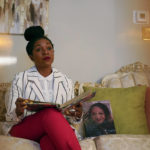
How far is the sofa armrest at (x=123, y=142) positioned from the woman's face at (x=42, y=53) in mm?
690

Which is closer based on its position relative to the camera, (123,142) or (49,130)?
(49,130)

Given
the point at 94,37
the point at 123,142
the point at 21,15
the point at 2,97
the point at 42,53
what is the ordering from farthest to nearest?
the point at 94,37 < the point at 21,15 < the point at 2,97 < the point at 42,53 < the point at 123,142

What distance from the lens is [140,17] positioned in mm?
2533

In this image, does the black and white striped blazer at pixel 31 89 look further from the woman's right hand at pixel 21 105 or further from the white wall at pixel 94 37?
the white wall at pixel 94 37

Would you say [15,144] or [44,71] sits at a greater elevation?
[44,71]

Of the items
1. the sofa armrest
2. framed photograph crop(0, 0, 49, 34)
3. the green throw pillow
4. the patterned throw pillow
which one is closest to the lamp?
the green throw pillow

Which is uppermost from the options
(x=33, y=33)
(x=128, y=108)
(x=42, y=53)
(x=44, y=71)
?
(x=33, y=33)

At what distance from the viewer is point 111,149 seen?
1282mm

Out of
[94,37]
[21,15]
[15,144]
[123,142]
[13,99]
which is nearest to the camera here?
[15,144]

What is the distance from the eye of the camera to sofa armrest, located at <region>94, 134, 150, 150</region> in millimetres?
1277

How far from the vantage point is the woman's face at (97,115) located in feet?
5.57

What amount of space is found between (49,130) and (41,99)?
42 centimetres

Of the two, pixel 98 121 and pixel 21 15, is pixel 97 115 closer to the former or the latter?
pixel 98 121

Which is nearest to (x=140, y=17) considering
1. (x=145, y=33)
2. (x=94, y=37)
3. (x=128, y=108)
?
(x=145, y=33)
